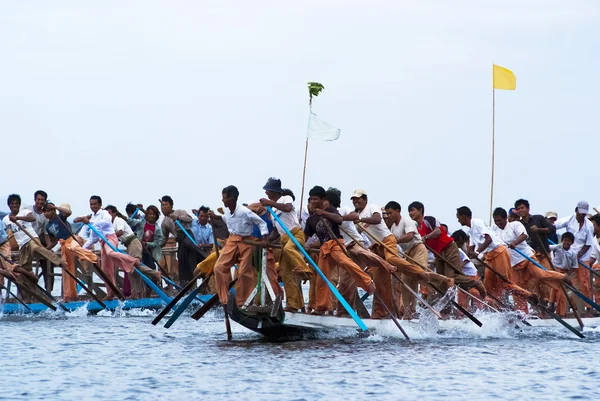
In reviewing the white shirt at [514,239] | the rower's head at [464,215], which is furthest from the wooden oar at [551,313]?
the rower's head at [464,215]

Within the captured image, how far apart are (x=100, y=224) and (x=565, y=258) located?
918 centimetres

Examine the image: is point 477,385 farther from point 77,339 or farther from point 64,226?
point 64,226

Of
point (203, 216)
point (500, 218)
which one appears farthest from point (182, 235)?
point (500, 218)

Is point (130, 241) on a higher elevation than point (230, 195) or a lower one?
lower

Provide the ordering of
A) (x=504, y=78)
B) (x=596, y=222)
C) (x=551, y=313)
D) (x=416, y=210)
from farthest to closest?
(x=504, y=78), (x=596, y=222), (x=416, y=210), (x=551, y=313)

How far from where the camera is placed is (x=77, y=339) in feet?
63.1

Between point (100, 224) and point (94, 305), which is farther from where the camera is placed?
point (94, 305)

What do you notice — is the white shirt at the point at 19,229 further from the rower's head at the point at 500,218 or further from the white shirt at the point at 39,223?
the rower's head at the point at 500,218

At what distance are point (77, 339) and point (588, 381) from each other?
853 centimetres

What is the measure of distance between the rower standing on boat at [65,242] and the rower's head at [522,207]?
8.35 metres

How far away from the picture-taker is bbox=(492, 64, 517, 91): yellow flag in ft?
88.0

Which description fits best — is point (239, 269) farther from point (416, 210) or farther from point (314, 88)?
point (314, 88)

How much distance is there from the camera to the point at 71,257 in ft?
76.5

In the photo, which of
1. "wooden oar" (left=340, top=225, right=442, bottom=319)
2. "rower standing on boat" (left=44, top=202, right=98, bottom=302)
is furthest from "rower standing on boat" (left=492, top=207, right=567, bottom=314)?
"rower standing on boat" (left=44, top=202, right=98, bottom=302)
